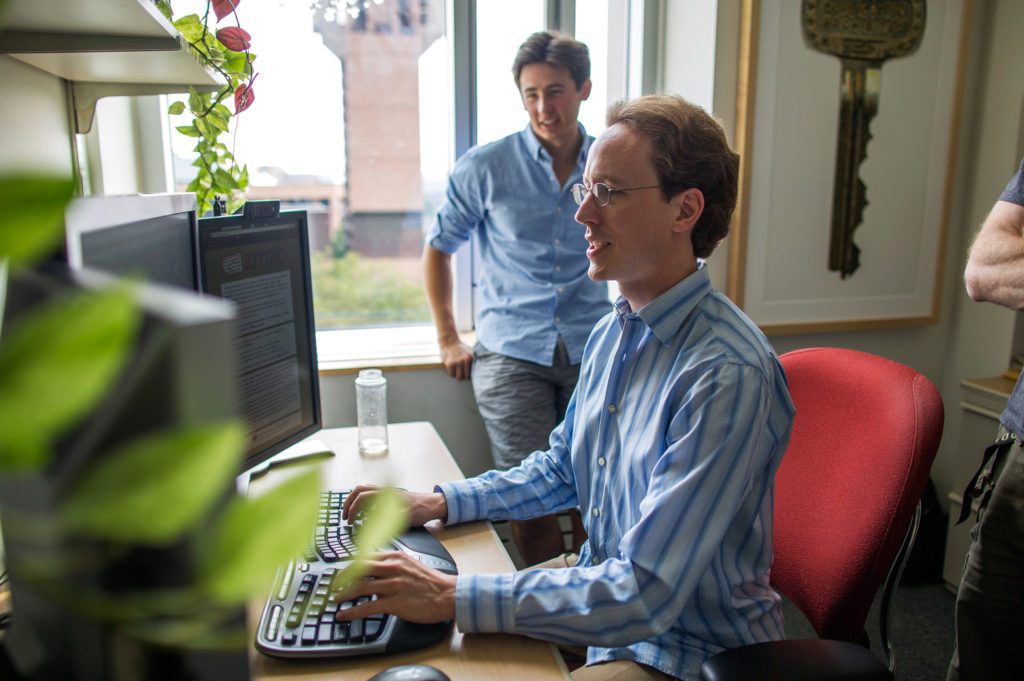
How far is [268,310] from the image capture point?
1.18 metres

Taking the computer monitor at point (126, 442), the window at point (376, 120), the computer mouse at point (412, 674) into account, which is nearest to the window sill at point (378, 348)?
the window at point (376, 120)

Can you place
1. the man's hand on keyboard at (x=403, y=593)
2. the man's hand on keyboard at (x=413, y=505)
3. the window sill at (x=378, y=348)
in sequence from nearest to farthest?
the man's hand on keyboard at (x=403, y=593)
the man's hand on keyboard at (x=413, y=505)
the window sill at (x=378, y=348)

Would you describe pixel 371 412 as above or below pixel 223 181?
below

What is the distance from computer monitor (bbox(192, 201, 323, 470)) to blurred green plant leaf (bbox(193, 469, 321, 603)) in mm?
896

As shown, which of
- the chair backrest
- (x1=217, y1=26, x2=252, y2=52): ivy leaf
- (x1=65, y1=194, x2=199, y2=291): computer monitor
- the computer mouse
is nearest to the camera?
(x1=65, y1=194, x2=199, y2=291): computer monitor

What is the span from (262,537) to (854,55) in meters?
2.69

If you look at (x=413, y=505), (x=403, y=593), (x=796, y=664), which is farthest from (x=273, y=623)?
(x=796, y=664)

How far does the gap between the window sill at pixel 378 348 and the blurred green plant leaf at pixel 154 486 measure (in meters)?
2.05

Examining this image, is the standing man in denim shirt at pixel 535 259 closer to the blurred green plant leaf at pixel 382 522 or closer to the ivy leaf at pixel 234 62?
the ivy leaf at pixel 234 62

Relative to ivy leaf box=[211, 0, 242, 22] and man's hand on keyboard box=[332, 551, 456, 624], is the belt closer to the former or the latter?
man's hand on keyboard box=[332, 551, 456, 624]

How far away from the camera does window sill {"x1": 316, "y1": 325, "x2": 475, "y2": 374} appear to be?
2.32m

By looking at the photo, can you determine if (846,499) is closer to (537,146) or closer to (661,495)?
(661,495)

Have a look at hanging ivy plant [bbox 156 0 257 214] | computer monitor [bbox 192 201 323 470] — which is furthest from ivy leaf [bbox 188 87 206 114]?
computer monitor [bbox 192 201 323 470]

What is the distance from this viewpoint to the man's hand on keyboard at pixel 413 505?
1135 mm
